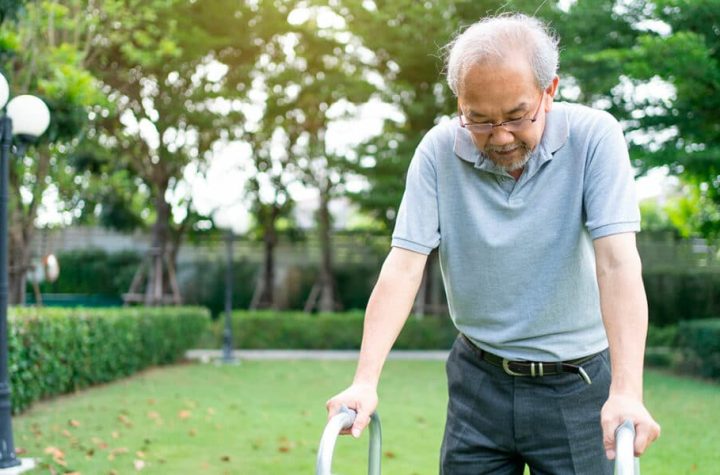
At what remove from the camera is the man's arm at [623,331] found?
1632 mm

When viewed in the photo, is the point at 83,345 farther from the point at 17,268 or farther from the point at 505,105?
the point at 505,105

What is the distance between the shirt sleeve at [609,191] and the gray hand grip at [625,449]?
410 millimetres

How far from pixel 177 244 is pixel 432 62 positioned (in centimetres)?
716

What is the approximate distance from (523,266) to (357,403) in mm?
481

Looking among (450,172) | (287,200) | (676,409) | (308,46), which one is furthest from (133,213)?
(450,172)

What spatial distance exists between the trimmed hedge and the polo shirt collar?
6678 millimetres

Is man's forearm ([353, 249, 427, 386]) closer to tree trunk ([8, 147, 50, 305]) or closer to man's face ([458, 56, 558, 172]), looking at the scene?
man's face ([458, 56, 558, 172])

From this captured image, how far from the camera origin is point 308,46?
17594 mm

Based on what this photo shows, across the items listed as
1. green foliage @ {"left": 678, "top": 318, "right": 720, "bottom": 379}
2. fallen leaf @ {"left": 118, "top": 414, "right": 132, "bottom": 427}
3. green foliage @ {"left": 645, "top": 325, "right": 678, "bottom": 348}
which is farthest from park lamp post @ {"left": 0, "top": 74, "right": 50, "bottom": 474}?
green foliage @ {"left": 645, "top": 325, "right": 678, "bottom": 348}

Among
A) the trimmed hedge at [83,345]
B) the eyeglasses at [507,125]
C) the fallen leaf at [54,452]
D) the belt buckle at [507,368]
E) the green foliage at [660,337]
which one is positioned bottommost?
the green foliage at [660,337]

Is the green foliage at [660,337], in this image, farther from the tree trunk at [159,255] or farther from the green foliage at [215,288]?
the tree trunk at [159,255]

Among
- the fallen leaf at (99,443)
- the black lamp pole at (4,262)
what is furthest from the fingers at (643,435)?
the fallen leaf at (99,443)

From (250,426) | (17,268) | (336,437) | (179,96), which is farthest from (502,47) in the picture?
(179,96)

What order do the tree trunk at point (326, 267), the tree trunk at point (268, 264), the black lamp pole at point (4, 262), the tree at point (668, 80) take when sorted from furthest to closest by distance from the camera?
1. the tree trunk at point (268, 264)
2. the tree trunk at point (326, 267)
3. the tree at point (668, 80)
4. the black lamp pole at point (4, 262)
